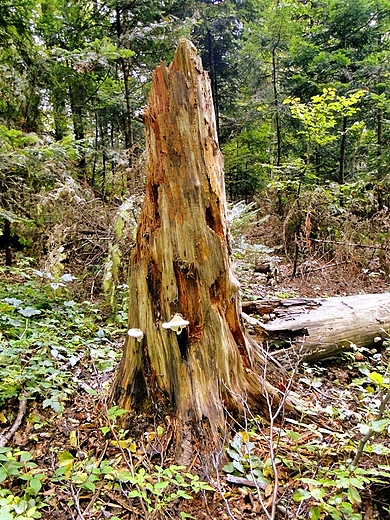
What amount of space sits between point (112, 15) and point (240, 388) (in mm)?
8924

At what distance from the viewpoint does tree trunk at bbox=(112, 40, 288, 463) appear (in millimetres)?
2264

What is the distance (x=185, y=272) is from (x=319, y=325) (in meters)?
1.81

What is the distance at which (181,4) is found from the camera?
985 centimetres

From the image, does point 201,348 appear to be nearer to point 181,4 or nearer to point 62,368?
point 62,368

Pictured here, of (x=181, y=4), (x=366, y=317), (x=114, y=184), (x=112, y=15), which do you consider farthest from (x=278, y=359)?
(x=181, y=4)

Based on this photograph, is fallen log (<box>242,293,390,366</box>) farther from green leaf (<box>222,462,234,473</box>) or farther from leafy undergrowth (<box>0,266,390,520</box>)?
green leaf (<box>222,462,234,473</box>)

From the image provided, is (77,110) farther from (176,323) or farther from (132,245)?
(176,323)

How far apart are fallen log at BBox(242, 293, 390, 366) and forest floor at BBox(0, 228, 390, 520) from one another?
360 mm

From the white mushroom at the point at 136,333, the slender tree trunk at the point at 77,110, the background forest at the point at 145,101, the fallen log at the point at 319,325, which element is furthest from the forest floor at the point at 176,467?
the slender tree trunk at the point at 77,110

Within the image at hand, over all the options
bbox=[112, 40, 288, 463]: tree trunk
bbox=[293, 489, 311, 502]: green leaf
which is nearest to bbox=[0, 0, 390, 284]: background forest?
bbox=[112, 40, 288, 463]: tree trunk

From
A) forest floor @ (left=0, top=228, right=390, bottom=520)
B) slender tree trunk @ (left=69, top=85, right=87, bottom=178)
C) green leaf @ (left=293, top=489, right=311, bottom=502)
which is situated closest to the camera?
green leaf @ (left=293, top=489, right=311, bottom=502)

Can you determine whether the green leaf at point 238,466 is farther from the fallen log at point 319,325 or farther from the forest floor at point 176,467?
the fallen log at point 319,325

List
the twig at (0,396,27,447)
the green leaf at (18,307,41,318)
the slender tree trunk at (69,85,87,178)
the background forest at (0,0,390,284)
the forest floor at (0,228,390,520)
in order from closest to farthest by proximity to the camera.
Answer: the forest floor at (0,228,390,520), the twig at (0,396,27,447), the green leaf at (18,307,41,318), the background forest at (0,0,390,284), the slender tree trunk at (69,85,87,178)

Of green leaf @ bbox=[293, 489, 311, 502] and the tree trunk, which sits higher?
the tree trunk
